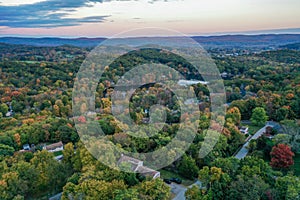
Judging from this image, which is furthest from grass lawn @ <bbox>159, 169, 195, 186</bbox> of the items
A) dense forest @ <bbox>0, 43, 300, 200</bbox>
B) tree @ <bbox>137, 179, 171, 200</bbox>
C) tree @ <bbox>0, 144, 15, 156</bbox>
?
tree @ <bbox>0, 144, 15, 156</bbox>

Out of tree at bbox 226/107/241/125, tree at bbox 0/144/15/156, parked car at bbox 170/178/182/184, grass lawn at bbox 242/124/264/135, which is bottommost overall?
parked car at bbox 170/178/182/184

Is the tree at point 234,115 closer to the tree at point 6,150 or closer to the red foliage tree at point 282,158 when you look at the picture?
the red foliage tree at point 282,158

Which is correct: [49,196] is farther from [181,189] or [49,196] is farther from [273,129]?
[273,129]

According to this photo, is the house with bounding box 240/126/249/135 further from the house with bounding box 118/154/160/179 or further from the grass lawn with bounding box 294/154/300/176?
the house with bounding box 118/154/160/179

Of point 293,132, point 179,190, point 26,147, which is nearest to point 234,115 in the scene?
point 293,132

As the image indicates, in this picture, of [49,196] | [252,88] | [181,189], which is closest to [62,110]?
[49,196]

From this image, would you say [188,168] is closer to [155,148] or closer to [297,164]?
[155,148]

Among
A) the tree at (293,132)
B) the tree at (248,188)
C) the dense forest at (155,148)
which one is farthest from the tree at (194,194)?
the tree at (293,132)

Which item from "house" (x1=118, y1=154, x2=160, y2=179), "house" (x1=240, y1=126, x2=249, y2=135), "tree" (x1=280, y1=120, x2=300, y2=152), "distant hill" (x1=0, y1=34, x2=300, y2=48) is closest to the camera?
"house" (x1=118, y1=154, x2=160, y2=179)
